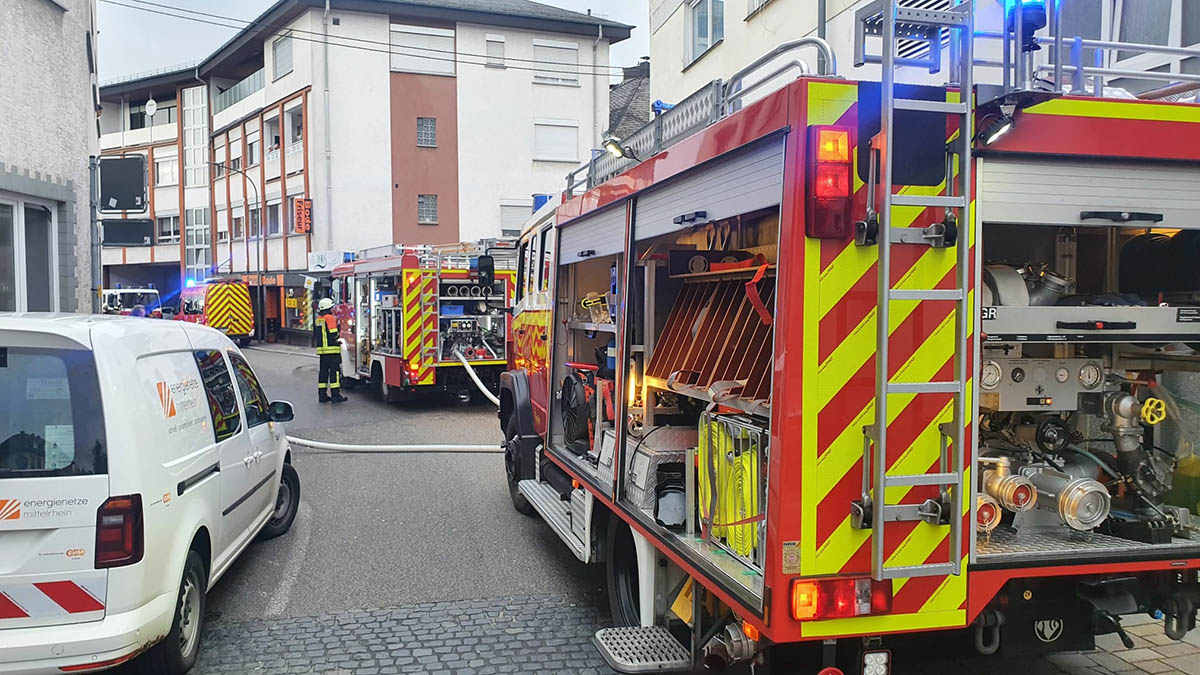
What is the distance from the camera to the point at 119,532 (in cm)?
367

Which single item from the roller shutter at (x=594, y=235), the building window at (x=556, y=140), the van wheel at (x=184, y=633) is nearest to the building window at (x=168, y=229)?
the building window at (x=556, y=140)

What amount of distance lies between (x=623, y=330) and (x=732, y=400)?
0.97m

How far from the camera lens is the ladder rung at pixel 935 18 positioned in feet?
9.26

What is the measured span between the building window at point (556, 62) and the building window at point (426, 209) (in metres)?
5.84

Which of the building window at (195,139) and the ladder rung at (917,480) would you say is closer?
the ladder rung at (917,480)

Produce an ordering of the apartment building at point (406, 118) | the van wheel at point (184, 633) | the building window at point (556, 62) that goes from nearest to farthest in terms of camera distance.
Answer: the van wheel at point (184, 633), the apartment building at point (406, 118), the building window at point (556, 62)

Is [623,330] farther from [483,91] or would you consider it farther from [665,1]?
[483,91]

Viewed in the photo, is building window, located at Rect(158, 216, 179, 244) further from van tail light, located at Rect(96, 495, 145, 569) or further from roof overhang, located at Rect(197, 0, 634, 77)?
van tail light, located at Rect(96, 495, 145, 569)

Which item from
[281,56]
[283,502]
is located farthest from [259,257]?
[283,502]

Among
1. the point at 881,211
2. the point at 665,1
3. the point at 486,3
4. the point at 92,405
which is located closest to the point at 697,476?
the point at 881,211

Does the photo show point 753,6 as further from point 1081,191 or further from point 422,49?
point 422,49

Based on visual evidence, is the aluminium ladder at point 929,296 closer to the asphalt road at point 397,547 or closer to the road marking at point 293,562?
the asphalt road at point 397,547

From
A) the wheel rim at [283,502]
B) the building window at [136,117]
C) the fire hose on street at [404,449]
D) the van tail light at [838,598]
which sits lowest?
the fire hose on street at [404,449]

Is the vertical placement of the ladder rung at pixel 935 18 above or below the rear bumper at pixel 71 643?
above
